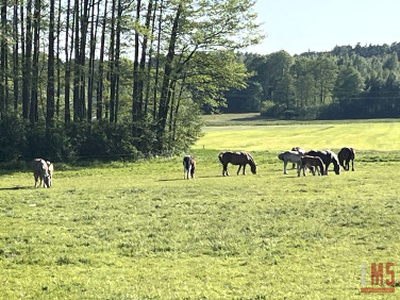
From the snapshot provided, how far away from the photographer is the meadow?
785cm

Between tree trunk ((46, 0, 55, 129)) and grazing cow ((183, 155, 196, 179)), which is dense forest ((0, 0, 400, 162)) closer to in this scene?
tree trunk ((46, 0, 55, 129))

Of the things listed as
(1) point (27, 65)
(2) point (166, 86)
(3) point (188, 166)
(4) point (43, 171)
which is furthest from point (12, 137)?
(3) point (188, 166)

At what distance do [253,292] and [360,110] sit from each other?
436ft

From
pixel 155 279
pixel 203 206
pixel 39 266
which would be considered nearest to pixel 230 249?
pixel 155 279

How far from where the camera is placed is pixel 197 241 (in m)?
11.0

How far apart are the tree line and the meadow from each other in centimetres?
1563

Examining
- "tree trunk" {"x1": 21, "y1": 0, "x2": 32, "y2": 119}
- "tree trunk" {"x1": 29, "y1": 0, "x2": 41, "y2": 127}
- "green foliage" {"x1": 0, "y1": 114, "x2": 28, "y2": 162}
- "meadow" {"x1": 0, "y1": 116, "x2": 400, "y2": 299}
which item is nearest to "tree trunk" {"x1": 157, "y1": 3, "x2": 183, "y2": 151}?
"tree trunk" {"x1": 29, "y1": 0, "x2": 41, "y2": 127}

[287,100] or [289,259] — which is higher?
[287,100]

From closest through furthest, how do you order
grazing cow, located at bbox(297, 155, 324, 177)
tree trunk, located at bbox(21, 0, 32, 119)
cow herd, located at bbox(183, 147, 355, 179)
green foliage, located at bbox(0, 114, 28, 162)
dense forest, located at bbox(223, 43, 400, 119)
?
grazing cow, located at bbox(297, 155, 324, 177) < cow herd, located at bbox(183, 147, 355, 179) < green foliage, located at bbox(0, 114, 28, 162) < tree trunk, located at bbox(21, 0, 32, 119) < dense forest, located at bbox(223, 43, 400, 119)

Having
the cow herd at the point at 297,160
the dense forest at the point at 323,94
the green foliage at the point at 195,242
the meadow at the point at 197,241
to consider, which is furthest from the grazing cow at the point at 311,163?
the dense forest at the point at 323,94

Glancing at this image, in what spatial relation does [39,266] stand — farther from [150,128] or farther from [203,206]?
[150,128]

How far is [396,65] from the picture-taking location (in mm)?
188250

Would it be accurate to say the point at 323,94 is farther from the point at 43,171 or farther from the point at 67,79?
the point at 43,171

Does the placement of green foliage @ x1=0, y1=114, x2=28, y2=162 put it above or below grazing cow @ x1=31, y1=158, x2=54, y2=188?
above
